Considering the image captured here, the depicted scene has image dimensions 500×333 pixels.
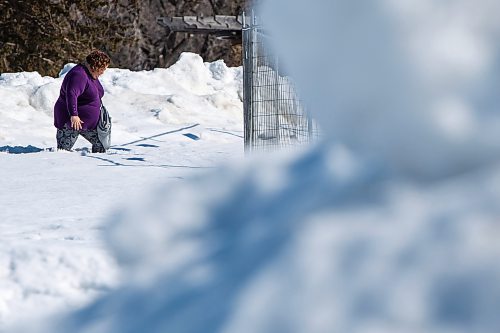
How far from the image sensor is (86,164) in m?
7.61

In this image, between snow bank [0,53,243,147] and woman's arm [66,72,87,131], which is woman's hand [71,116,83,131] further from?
snow bank [0,53,243,147]

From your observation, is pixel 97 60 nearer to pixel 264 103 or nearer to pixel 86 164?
pixel 86 164

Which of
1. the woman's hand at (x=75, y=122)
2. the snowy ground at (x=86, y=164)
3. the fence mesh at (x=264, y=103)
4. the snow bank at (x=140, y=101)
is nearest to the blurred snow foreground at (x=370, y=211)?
the snowy ground at (x=86, y=164)

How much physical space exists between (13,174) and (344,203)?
6.53 metres

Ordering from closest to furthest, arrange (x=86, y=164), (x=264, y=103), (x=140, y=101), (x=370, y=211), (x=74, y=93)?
1. (x=370, y=211)
2. (x=86, y=164)
3. (x=264, y=103)
4. (x=74, y=93)
5. (x=140, y=101)

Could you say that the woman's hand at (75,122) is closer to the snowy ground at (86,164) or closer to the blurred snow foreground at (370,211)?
the snowy ground at (86,164)

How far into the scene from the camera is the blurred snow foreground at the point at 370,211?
764 mm

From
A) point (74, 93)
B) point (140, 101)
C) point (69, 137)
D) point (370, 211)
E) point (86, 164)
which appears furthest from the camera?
point (140, 101)

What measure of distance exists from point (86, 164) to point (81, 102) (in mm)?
1546

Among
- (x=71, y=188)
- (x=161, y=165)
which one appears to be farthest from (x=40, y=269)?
(x=161, y=165)

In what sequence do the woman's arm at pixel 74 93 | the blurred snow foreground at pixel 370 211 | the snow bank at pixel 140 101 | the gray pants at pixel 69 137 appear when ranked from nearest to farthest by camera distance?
the blurred snow foreground at pixel 370 211
the woman's arm at pixel 74 93
the gray pants at pixel 69 137
the snow bank at pixel 140 101

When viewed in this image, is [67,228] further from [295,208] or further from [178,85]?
[178,85]

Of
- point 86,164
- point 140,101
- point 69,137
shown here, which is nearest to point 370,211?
point 86,164

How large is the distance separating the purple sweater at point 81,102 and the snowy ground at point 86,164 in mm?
358
